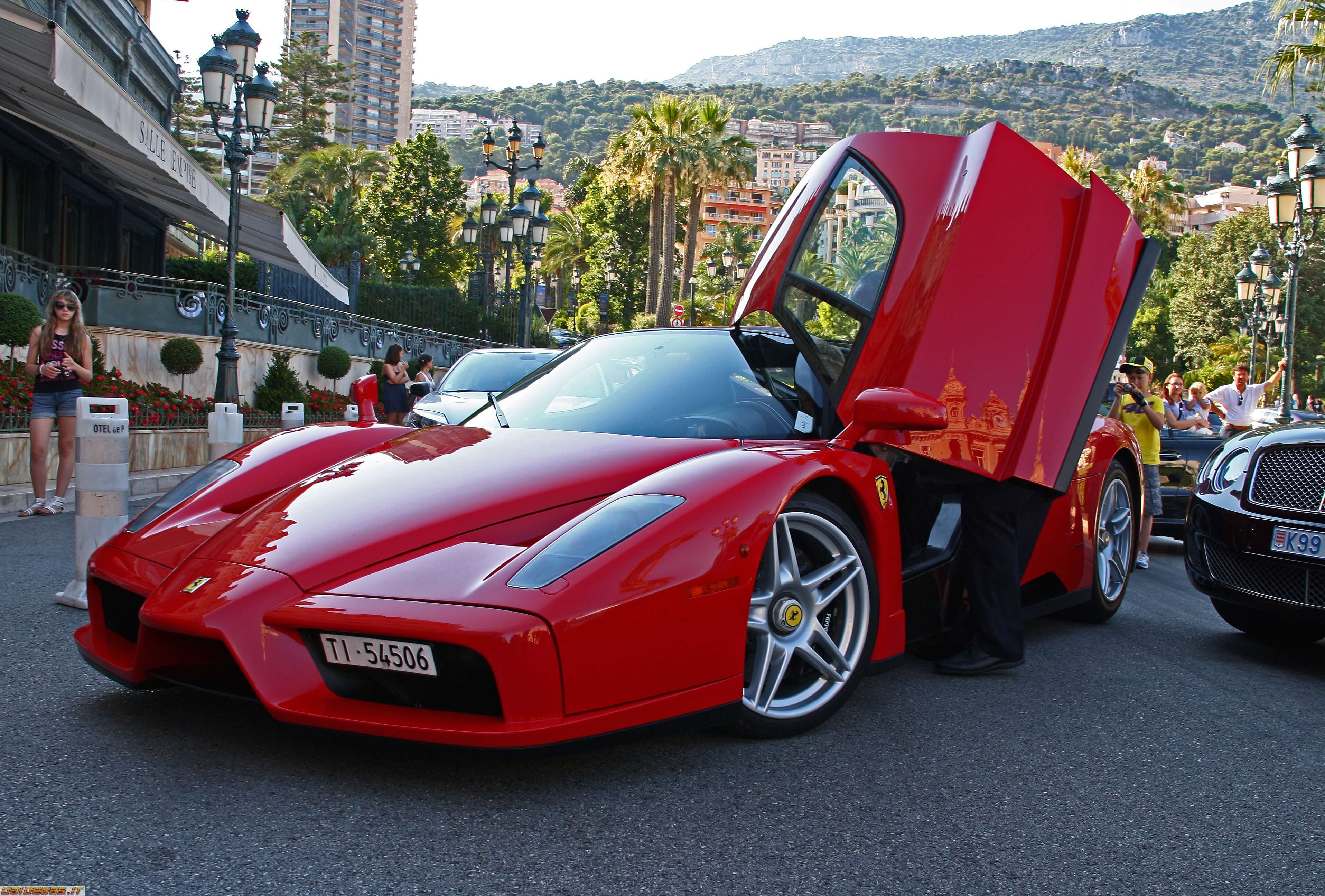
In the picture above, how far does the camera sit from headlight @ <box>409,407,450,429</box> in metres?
8.05

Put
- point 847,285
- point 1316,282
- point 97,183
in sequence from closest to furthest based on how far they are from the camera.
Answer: point 847,285 → point 97,183 → point 1316,282

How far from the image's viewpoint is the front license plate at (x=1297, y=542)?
4.23 meters

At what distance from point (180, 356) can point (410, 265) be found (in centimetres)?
3224

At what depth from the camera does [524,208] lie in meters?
21.3

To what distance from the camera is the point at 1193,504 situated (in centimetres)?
492

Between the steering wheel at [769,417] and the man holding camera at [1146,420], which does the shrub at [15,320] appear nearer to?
the steering wheel at [769,417]

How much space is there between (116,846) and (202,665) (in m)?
0.64

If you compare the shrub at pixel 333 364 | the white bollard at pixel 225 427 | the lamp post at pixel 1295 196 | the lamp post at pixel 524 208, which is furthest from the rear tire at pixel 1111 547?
the shrub at pixel 333 364

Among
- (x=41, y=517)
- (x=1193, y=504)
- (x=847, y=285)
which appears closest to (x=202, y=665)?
(x=847, y=285)

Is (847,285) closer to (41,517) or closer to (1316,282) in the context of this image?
(41,517)

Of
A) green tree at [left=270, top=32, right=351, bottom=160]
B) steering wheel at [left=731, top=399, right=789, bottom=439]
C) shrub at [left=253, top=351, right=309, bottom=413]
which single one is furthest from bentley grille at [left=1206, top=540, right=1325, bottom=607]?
green tree at [left=270, top=32, right=351, bottom=160]

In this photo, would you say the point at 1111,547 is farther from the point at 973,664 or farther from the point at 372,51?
the point at 372,51

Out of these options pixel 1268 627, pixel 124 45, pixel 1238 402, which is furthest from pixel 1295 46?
pixel 124 45

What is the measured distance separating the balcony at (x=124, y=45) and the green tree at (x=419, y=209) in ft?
89.5
